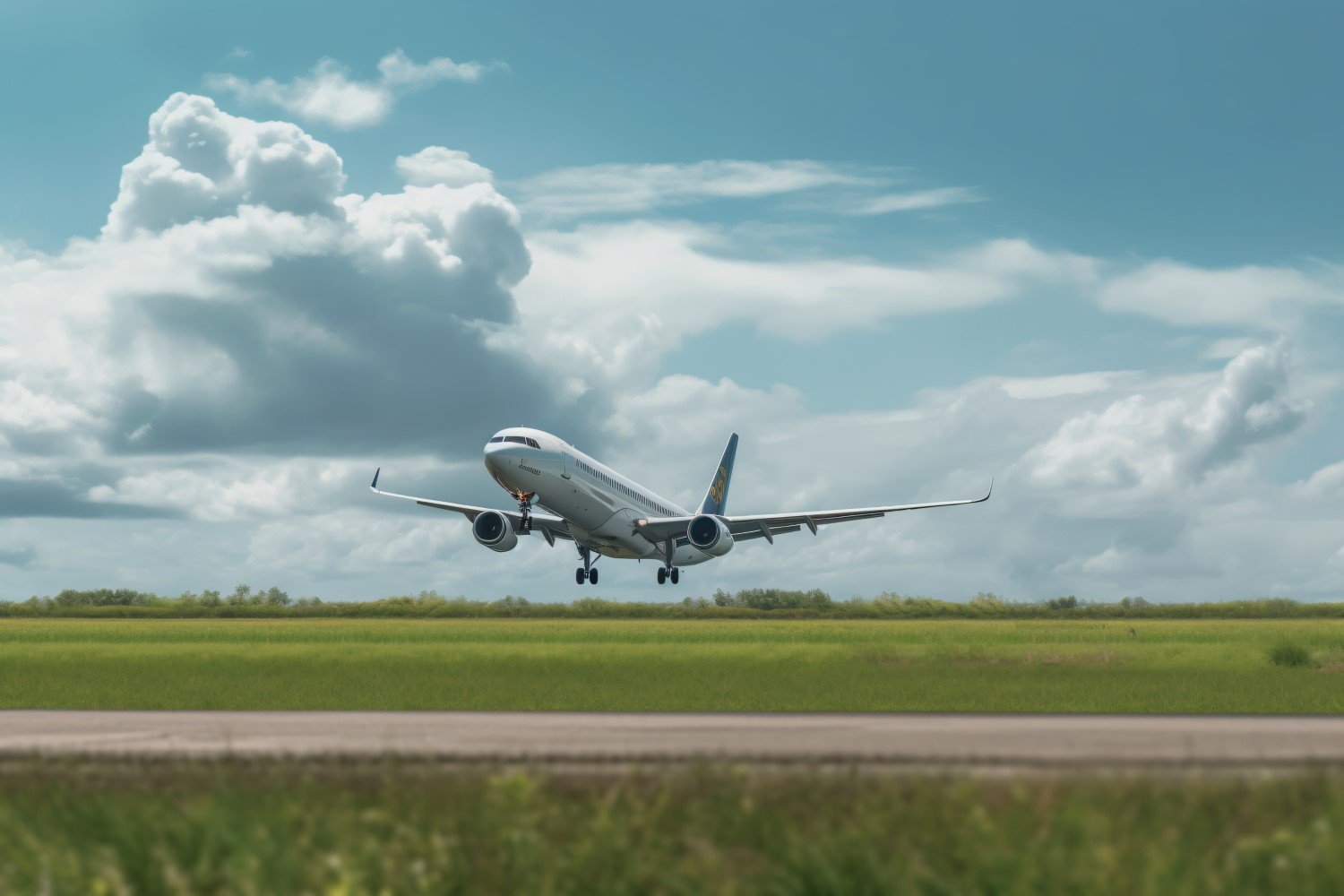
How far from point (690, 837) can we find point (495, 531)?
6351 centimetres

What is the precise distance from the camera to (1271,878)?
8.77 metres

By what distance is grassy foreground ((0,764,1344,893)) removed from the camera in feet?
28.7

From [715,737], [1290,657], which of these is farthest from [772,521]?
[715,737]

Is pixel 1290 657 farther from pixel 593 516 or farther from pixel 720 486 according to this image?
pixel 720 486

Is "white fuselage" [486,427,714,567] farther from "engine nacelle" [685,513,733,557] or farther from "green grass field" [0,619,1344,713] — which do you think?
"green grass field" [0,619,1344,713]

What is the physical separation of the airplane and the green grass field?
417 inches

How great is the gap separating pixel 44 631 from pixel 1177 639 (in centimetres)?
5152

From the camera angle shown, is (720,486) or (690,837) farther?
(720,486)

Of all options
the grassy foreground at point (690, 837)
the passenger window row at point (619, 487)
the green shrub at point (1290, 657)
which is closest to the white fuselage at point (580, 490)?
the passenger window row at point (619, 487)

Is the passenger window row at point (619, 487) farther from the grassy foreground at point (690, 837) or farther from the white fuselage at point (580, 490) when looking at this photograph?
the grassy foreground at point (690, 837)

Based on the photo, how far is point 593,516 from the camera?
238ft

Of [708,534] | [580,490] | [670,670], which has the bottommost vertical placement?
[670,670]

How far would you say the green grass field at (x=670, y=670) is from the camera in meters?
26.7

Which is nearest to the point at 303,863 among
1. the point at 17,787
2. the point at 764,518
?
the point at 17,787
